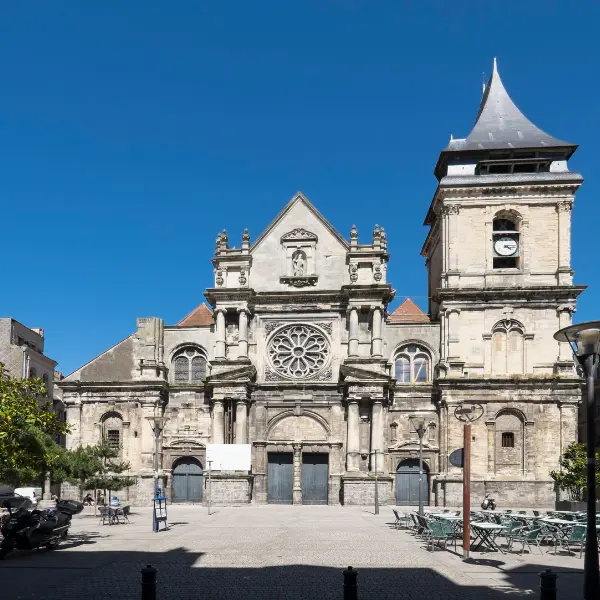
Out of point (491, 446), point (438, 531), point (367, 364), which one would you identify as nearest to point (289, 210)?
point (367, 364)

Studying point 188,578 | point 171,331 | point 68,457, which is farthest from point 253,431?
point 188,578

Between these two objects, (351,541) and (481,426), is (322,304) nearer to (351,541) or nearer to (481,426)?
(481,426)

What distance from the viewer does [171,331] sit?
42.4 meters

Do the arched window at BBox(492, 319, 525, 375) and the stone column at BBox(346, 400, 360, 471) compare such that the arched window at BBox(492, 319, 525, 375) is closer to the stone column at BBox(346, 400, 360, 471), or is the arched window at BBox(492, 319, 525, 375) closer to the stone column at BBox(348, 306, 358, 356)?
the stone column at BBox(348, 306, 358, 356)

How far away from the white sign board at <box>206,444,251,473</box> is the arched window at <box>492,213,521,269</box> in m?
17.2

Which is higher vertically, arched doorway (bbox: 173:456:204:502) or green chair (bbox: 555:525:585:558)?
green chair (bbox: 555:525:585:558)

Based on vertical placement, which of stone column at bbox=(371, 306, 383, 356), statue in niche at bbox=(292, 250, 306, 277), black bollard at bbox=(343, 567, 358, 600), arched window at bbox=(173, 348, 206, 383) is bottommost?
black bollard at bbox=(343, 567, 358, 600)

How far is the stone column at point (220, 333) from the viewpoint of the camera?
133 feet

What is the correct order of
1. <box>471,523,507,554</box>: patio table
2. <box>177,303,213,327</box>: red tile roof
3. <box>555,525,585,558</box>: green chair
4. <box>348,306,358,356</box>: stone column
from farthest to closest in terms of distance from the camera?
<box>177,303,213,327</box>: red tile roof < <box>348,306,358,356</box>: stone column < <box>555,525,585,558</box>: green chair < <box>471,523,507,554</box>: patio table

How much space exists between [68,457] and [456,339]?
66.5 feet

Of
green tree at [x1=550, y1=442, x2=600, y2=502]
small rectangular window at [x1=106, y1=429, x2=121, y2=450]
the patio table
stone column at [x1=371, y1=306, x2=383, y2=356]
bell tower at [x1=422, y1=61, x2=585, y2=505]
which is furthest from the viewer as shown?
small rectangular window at [x1=106, y1=429, x2=121, y2=450]

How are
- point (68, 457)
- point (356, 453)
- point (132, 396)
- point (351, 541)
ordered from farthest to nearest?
point (132, 396), point (356, 453), point (68, 457), point (351, 541)

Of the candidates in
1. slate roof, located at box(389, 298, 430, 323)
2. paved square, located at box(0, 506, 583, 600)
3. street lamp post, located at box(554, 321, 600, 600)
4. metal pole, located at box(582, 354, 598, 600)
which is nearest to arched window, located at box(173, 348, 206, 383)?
slate roof, located at box(389, 298, 430, 323)

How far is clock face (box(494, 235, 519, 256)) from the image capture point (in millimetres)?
41156
